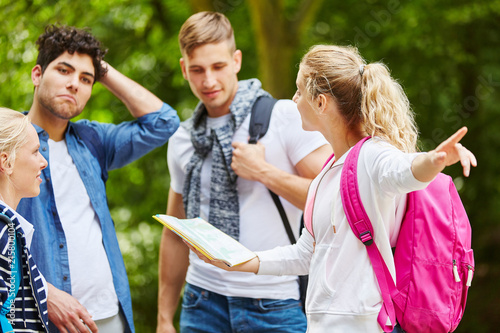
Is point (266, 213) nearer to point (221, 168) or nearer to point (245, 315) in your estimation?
point (221, 168)

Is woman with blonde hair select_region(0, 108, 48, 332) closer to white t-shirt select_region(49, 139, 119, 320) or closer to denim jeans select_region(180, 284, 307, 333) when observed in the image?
white t-shirt select_region(49, 139, 119, 320)

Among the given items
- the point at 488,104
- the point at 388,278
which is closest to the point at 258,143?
the point at 388,278

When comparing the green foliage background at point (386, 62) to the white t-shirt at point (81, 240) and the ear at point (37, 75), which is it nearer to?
the ear at point (37, 75)

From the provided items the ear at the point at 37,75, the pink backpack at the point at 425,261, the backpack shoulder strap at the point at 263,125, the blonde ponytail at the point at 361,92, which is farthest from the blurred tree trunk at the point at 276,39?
the pink backpack at the point at 425,261

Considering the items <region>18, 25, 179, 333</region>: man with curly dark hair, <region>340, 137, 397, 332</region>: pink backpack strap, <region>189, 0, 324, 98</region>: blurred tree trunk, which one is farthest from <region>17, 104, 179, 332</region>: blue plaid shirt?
<region>189, 0, 324, 98</region>: blurred tree trunk

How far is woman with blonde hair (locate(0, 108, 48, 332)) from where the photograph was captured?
74.0 inches

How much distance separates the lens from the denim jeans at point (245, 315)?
103 inches

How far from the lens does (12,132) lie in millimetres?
2082

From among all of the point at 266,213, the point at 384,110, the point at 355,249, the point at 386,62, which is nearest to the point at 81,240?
the point at 266,213

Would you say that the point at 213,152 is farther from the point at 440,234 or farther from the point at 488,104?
the point at 488,104

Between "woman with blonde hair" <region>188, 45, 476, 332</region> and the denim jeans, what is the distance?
62 cm

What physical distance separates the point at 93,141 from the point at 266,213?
930mm

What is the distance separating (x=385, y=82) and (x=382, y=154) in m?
0.30

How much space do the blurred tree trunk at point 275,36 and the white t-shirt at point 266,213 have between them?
345 cm
